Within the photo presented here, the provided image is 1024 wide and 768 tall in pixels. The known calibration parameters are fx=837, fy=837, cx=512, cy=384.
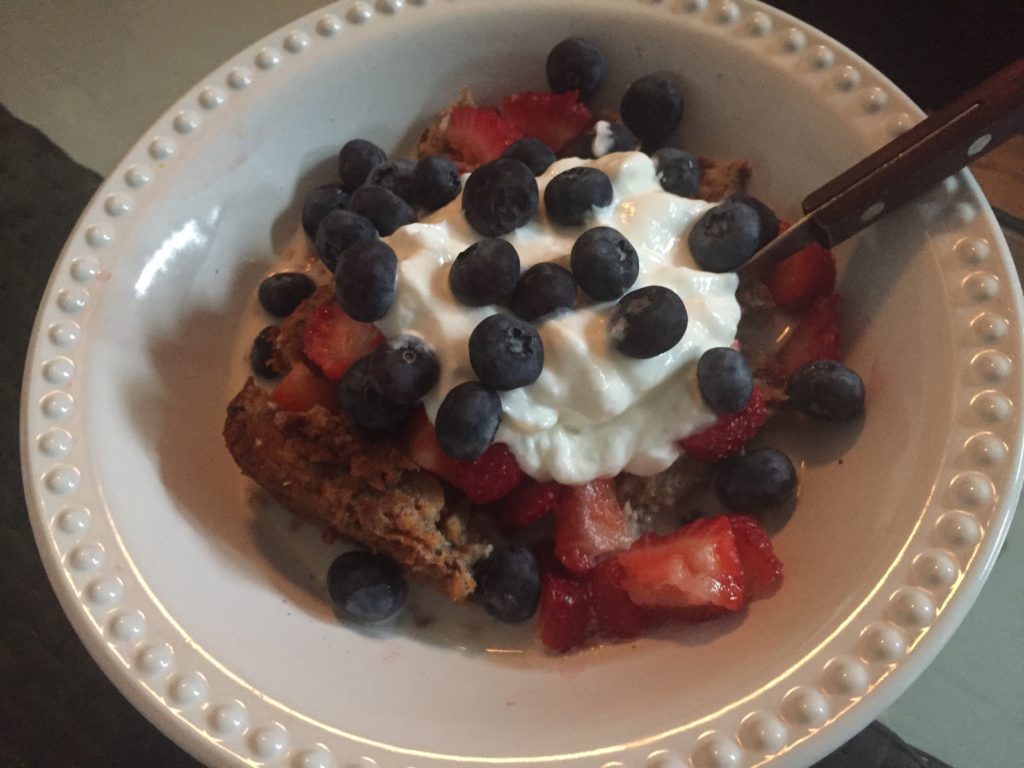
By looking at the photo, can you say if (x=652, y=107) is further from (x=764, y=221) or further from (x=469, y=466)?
(x=469, y=466)

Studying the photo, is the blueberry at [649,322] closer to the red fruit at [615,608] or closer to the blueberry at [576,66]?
the red fruit at [615,608]

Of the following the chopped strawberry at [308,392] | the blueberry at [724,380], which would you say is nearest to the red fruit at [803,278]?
the blueberry at [724,380]

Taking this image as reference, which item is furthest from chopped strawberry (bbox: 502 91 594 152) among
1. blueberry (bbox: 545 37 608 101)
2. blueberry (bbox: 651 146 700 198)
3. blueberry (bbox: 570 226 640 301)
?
blueberry (bbox: 570 226 640 301)

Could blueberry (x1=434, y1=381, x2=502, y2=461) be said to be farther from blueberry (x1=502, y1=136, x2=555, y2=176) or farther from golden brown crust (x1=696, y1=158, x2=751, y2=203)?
golden brown crust (x1=696, y1=158, x2=751, y2=203)

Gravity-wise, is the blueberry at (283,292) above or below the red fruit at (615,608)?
below

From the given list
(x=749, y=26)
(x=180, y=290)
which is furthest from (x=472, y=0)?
(x=180, y=290)

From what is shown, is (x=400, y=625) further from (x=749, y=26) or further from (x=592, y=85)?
(x=749, y=26)
